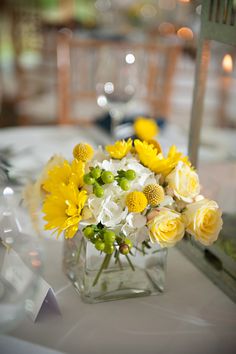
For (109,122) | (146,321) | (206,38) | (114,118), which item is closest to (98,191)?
(146,321)

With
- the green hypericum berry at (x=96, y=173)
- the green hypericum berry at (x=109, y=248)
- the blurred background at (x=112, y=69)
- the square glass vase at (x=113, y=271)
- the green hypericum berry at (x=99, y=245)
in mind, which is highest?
the green hypericum berry at (x=96, y=173)

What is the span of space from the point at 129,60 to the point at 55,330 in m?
0.96

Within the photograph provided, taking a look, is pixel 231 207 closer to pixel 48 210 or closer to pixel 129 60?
pixel 48 210

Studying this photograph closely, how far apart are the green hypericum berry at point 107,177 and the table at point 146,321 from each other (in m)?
0.24

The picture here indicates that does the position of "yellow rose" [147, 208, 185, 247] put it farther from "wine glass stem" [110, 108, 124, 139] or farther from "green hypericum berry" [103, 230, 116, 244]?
"wine glass stem" [110, 108, 124, 139]

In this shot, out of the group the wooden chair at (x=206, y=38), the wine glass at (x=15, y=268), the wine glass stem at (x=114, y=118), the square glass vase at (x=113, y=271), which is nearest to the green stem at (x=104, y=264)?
the square glass vase at (x=113, y=271)

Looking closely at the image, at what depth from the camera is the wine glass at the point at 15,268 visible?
93 cm

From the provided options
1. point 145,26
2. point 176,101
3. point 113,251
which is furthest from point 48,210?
point 145,26

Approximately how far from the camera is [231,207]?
4.16 ft

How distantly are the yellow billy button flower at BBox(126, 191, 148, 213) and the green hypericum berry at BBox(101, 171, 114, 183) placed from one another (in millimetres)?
40

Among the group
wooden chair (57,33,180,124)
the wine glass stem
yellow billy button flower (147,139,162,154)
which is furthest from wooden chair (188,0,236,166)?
wooden chair (57,33,180,124)

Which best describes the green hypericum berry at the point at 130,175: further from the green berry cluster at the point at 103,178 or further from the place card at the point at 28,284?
the place card at the point at 28,284

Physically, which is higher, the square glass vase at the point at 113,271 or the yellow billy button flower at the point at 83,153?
the yellow billy button flower at the point at 83,153

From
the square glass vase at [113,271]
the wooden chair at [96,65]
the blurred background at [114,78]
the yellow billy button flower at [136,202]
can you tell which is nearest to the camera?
the yellow billy button flower at [136,202]
